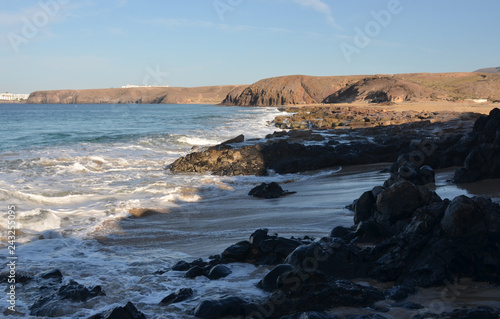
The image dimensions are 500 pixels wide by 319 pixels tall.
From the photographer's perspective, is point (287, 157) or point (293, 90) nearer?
point (287, 157)

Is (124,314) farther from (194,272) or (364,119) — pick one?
(364,119)

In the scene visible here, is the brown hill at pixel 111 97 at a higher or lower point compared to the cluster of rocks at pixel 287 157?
higher

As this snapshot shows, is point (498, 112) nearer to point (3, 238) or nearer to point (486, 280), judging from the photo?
point (486, 280)

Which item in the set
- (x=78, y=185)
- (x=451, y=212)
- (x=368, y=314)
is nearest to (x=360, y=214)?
(x=451, y=212)

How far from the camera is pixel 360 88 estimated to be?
91.8 m

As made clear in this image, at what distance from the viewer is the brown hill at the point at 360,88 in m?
73.6

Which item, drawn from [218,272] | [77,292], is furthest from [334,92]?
[77,292]

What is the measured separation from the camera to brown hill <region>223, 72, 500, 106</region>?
241 ft

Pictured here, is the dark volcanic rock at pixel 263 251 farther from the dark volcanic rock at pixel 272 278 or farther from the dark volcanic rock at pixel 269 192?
the dark volcanic rock at pixel 269 192

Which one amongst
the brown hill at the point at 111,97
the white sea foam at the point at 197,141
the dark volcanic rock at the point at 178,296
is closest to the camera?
the dark volcanic rock at the point at 178,296

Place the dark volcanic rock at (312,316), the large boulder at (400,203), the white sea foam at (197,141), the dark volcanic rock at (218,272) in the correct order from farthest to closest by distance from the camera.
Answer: the white sea foam at (197,141) < the large boulder at (400,203) < the dark volcanic rock at (218,272) < the dark volcanic rock at (312,316)

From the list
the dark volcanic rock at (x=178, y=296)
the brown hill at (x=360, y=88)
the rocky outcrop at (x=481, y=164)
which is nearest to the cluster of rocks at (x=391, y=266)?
the dark volcanic rock at (x=178, y=296)

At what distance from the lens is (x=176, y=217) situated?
8.16 meters

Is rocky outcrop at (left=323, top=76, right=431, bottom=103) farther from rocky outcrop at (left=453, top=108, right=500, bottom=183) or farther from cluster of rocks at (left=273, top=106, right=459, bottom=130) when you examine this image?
rocky outcrop at (left=453, top=108, right=500, bottom=183)
